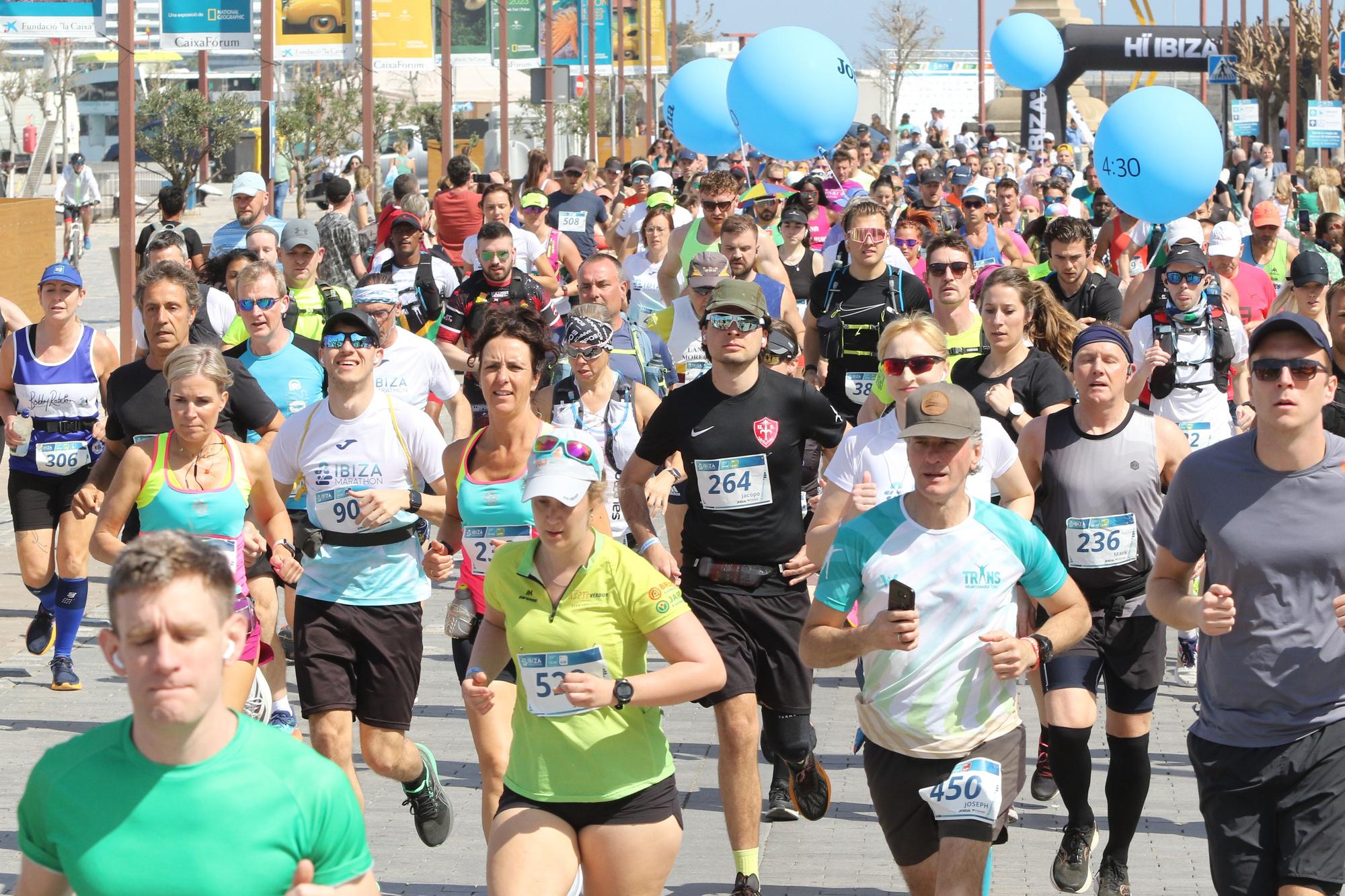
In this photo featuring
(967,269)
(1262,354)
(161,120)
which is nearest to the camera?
(1262,354)

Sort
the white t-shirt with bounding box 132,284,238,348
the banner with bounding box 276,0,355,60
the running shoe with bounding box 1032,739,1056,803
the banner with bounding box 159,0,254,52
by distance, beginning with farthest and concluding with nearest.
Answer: the banner with bounding box 276,0,355,60, the banner with bounding box 159,0,254,52, the white t-shirt with bounding box 132,284,238,348, the running shoe with bounding box 1032,739,1056,803

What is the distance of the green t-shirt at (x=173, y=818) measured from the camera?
3.12 metres

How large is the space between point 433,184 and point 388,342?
25007 mm

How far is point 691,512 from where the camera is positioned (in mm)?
6852

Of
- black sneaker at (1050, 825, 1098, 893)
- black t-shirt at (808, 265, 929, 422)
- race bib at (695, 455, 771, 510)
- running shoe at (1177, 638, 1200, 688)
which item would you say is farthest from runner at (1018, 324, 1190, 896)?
black t-shirt at (808, 265, 929, 422)

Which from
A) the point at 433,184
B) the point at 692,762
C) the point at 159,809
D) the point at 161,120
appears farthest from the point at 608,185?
the point at 159,809

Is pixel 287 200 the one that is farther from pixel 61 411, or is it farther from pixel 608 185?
pixel 61 411

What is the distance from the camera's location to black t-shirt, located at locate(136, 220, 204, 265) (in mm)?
12695

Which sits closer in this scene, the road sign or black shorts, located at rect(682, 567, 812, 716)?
black shorts, located at rect(682, 567, 812, 716)

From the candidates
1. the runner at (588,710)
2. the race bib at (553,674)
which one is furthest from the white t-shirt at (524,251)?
the race bib at (553,674)

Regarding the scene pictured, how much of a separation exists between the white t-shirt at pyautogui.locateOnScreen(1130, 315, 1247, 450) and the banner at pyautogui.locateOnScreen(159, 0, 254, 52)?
1137cm

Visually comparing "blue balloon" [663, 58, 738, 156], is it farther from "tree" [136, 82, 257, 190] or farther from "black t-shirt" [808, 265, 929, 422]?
"tree" [136, 82, 257, 190]

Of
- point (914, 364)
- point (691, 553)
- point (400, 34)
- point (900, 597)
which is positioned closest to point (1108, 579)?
point (914, 364)

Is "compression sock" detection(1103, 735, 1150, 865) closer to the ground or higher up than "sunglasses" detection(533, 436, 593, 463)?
closer to the ground
